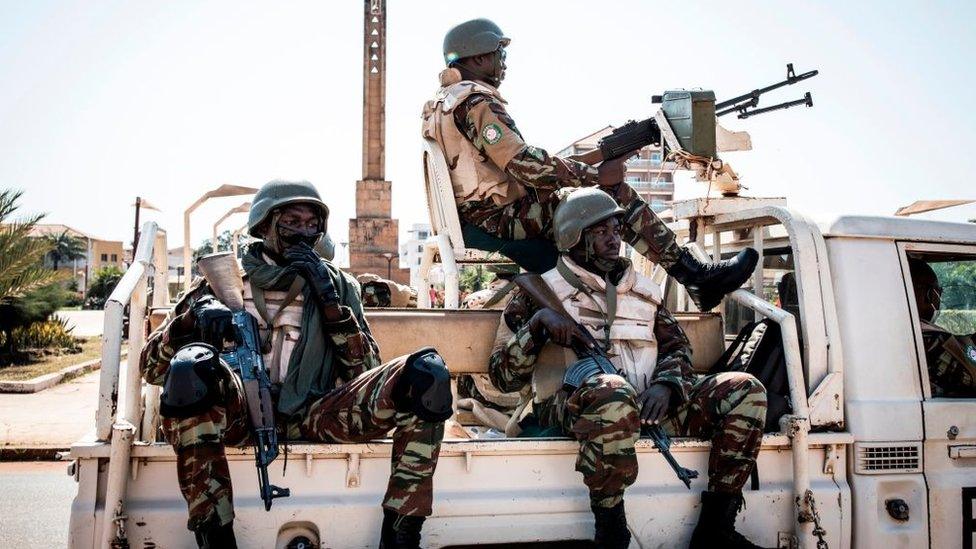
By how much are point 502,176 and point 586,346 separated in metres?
1.32

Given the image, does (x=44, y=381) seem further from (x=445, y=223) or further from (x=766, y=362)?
(x=766, y=362)

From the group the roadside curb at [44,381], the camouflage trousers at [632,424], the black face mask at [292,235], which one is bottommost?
the roadside curb at [44,381]

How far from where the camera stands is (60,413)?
9172mm

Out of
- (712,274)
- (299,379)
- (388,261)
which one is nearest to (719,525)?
(712,274)

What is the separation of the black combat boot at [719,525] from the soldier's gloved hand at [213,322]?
1.80 metres

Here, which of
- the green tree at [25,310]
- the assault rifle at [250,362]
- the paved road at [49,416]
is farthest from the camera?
the green tree at [25,310]

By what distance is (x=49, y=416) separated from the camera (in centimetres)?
898

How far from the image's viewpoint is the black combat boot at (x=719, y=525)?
2971 mm

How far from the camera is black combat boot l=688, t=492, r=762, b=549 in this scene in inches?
117

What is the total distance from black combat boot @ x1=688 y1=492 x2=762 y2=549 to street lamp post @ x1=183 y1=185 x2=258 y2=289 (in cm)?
277

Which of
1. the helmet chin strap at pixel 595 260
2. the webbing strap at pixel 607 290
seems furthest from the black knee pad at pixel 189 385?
the helmet chin strap at pixel 595 260

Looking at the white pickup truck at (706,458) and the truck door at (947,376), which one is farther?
the truck door at (947,376)

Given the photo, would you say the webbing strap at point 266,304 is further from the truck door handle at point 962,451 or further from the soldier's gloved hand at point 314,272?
the truck door handle at point 962,451

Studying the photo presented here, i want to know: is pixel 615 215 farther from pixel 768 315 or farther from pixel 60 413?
pixel 60 413
